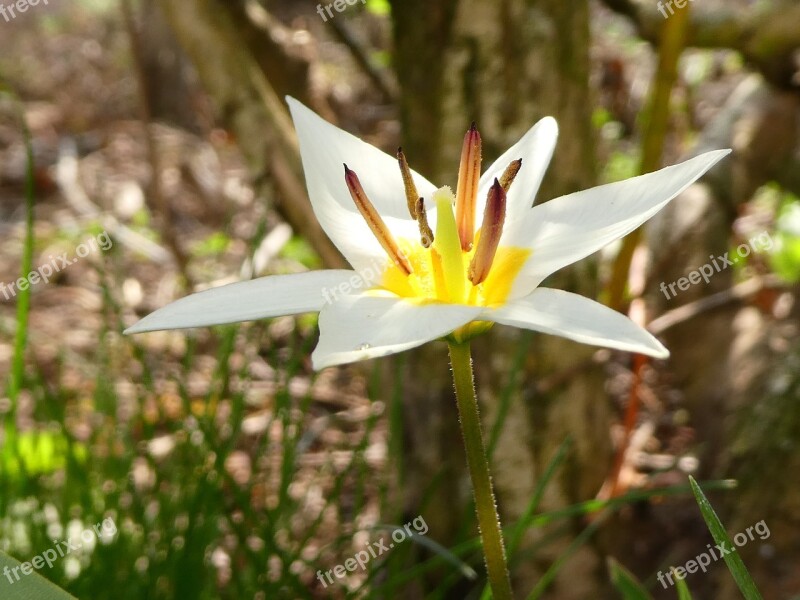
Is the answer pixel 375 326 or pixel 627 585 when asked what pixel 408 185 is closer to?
pixel 375 326

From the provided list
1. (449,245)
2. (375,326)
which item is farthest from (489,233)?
(375,326)

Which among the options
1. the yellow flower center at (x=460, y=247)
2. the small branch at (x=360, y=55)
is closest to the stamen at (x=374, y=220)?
the yellow flower center at (x=460, y=247)

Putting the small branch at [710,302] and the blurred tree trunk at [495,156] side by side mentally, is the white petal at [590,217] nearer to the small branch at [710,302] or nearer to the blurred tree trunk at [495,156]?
the blurred tree trunk at [495,156]

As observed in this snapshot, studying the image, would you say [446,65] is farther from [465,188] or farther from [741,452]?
[741,452]

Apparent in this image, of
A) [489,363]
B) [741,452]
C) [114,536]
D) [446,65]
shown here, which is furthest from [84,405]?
[741,452]

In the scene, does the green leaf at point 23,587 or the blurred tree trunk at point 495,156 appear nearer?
the green leaf at point 23,587

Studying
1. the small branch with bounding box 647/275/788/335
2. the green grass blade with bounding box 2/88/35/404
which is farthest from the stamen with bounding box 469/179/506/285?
the small branch with bounding box 647/275/788/335
